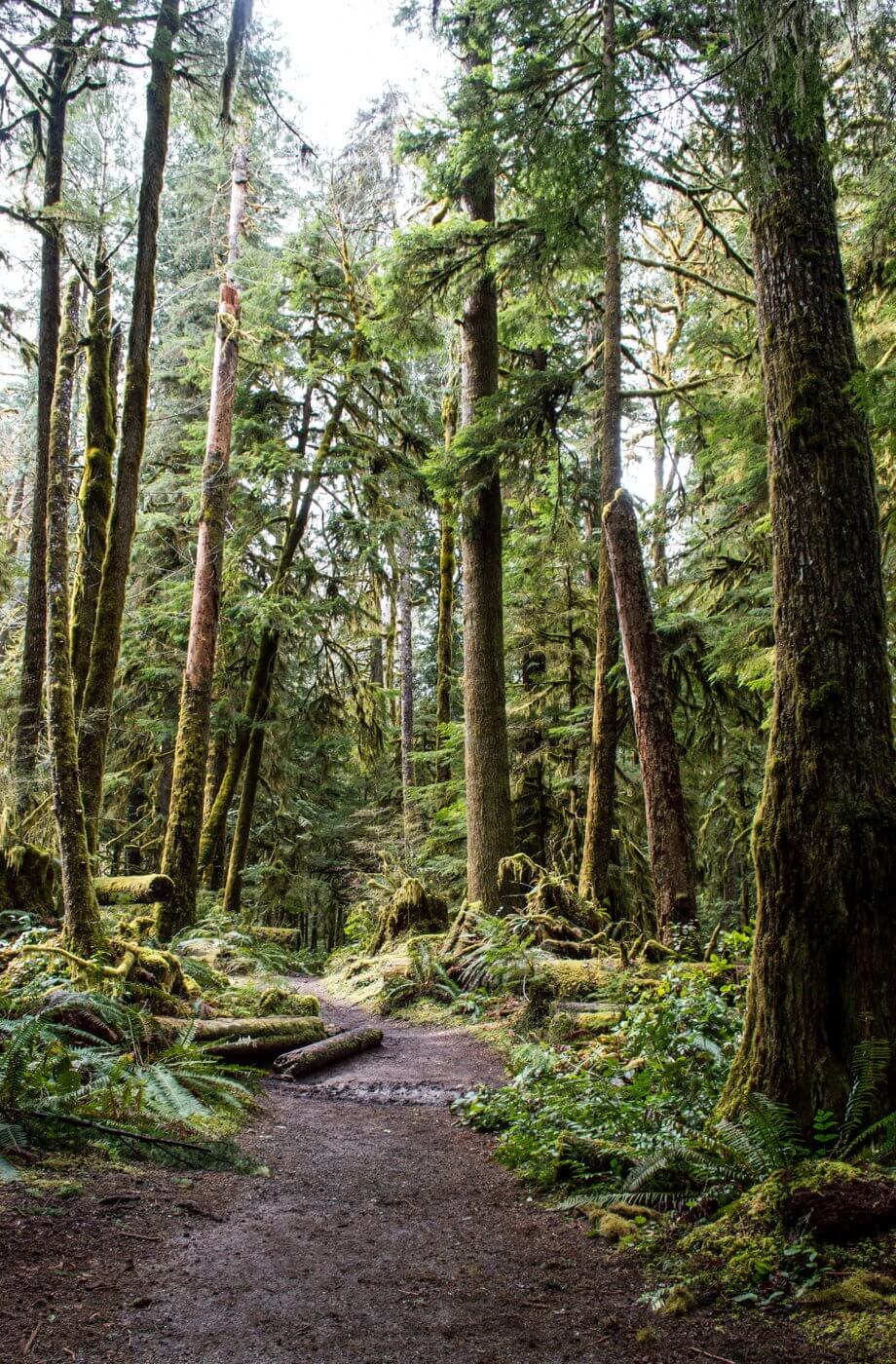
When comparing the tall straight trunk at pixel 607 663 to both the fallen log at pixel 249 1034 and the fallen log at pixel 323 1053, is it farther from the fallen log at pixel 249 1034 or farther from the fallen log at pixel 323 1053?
the fallen log at pixel 249 1034

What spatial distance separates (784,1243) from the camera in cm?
303

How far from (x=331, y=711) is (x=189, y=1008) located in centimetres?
1077

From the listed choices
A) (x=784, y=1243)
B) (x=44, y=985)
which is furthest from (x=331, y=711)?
(x=784, y=1243)

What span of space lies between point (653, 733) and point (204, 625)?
664 cm

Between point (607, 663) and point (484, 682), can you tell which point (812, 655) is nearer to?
point (607, 663)

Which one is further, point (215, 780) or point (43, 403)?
point (215, 780)

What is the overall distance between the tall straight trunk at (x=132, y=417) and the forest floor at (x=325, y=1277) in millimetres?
6223

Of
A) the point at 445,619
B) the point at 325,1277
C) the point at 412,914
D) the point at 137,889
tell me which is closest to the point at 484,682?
the point at 412,914

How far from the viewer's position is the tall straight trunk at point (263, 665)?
1577 centimetres

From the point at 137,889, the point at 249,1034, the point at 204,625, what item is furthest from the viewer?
the point at 204,625

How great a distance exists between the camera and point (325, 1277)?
311 centimetres

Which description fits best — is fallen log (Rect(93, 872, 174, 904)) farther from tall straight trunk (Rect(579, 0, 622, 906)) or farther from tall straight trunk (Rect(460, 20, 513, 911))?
tall straight trunk (Rect(579, 0, 622, 906))

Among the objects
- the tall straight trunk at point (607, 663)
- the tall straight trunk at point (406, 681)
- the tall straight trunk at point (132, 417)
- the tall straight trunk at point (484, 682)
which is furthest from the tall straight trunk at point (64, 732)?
the tall straight trunk at point (406, 681)

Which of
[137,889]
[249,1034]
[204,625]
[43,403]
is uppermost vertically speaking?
[43,403]
